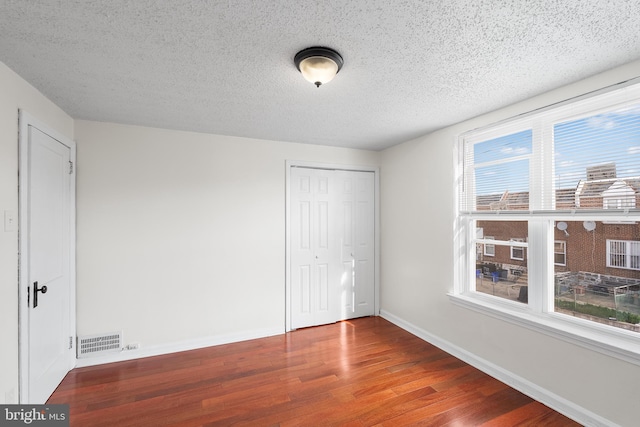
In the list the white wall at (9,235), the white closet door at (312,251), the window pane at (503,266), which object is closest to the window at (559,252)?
the window pane at (503,266)

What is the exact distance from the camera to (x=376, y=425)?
2.05 metres

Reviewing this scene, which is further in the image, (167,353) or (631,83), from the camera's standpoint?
(167,353)

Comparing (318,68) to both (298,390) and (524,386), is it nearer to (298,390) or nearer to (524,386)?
(298,390)

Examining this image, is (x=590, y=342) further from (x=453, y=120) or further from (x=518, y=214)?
(x=453, y=120)

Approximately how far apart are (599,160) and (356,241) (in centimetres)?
271

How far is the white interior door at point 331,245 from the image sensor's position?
12.5 ft

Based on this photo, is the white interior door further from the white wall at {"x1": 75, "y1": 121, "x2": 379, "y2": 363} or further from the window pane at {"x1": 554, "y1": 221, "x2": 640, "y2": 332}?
the window pane at {"x1": 554, "y1": 221, "x2": 640, "y2": 332}

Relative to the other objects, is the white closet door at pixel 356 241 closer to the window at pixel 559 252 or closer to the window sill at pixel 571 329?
the window sill at pixel 571 329

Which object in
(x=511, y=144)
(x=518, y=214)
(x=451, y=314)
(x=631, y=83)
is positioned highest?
(x=631, y=83)

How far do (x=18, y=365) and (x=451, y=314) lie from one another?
364 cm

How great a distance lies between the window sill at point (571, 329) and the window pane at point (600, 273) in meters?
0.07

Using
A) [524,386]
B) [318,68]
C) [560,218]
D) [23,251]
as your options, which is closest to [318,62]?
[318,68]

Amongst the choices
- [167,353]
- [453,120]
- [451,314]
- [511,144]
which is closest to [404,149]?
[453,120]

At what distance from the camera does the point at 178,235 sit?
3205mm
